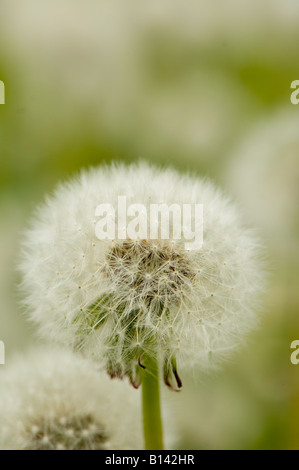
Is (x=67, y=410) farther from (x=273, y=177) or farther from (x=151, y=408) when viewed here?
(x=273, y=177)

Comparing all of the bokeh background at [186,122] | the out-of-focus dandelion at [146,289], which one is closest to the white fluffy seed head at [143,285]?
the out-of-focus dandelion at [146,289]

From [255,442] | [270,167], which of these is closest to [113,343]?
[255,442]

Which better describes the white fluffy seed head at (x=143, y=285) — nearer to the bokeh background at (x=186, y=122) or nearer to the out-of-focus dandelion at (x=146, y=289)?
the out-of-focus dandelion at (x=146, y=289)

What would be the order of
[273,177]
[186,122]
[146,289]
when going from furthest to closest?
[186,122] → [273,177] → [146,289]

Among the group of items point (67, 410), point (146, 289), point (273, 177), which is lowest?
point (67, 410)

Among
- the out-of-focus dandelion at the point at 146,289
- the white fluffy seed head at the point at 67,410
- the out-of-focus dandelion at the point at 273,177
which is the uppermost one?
the out-of-focus dandelion at the point at 273,177

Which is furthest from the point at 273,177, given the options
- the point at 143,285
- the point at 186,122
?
the point at 143,285

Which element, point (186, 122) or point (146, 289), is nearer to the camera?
point (146, 289)
